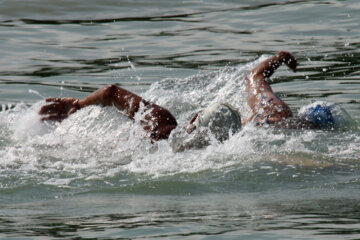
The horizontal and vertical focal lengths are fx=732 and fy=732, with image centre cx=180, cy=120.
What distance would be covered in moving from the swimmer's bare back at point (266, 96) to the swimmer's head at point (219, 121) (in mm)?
809

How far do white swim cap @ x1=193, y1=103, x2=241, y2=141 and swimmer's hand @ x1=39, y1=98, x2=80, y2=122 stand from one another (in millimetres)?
1386

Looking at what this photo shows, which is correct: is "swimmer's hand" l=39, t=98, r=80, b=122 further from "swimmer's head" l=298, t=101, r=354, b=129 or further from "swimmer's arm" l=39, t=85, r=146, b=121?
"swimmer's head" l=298, t=101, r=354, b=129

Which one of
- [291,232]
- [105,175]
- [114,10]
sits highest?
[114,10]

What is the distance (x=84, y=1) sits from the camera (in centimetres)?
1617

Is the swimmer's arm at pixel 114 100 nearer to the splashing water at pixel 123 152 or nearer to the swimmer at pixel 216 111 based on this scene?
the swimmer at pixel 216 111

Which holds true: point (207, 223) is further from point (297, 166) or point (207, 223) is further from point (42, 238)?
point (297, 166)

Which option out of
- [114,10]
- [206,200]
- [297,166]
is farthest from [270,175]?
[114,10]

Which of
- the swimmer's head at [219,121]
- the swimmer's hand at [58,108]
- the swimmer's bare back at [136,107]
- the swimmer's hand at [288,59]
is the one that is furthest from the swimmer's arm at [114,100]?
the swimmer's hand at [288,59]

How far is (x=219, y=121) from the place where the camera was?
661 centimetres

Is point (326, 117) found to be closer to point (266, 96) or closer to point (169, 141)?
point (266, 96)

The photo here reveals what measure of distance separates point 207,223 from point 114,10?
38.6 ft

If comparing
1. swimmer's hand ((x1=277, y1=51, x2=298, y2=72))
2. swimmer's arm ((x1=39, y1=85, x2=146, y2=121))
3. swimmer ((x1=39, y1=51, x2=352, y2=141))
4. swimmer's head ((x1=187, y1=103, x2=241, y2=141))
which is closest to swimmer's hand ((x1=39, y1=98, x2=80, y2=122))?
swimmer ((x1=39, y1=51, x2=352, y2=141))

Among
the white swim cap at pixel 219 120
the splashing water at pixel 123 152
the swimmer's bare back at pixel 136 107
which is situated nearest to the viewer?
the splashing water at pixel 123 152

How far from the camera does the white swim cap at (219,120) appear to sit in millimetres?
6574
